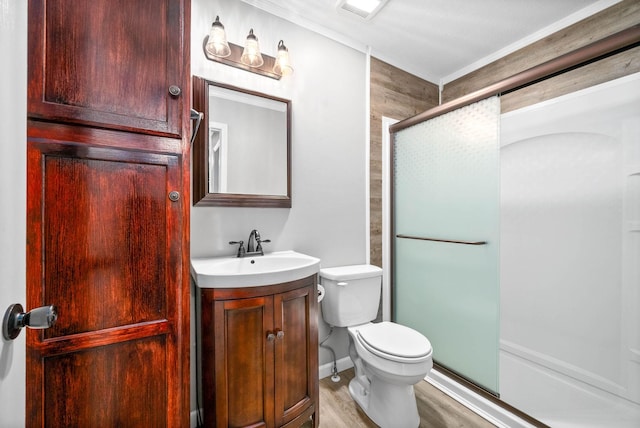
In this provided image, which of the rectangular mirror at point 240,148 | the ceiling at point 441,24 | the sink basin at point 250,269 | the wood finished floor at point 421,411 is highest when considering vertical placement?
the ceiling at point 441,24

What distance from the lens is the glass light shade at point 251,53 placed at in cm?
157

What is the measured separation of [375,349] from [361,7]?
6.94 ft

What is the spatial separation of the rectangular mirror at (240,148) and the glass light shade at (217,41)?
0.18 metres

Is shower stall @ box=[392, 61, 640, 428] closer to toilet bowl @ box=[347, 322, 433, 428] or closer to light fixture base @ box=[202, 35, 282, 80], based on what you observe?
toilet bowl @ box=[347, 322, 433, 428]

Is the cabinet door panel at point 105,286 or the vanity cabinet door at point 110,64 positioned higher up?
the vanity cabinet door at point 110,64

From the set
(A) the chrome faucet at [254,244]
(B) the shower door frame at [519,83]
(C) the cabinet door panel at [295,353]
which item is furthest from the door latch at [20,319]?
(B) the shower door frame at [519,83]

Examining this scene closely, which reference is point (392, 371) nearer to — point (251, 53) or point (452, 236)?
point (452, 236)

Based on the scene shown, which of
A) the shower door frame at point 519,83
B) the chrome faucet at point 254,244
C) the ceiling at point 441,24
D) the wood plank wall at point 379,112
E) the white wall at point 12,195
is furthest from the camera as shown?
the wood plank wall at point 379,112

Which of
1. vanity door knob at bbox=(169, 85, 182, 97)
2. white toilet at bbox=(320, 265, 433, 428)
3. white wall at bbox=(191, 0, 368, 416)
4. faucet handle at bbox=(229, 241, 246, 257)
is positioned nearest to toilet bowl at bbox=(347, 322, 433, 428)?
white toilet at bbox=(320, 265, 433, 428)

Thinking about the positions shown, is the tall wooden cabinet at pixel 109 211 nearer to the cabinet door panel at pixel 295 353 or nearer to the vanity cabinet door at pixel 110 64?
the vanity cabinet door at pixel 110 64

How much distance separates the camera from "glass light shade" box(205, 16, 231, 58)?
1465 mm

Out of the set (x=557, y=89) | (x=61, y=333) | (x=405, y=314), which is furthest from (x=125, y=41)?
(x=557, y=89)

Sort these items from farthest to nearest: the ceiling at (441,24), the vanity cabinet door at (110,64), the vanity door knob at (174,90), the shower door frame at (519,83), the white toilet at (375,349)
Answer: the ceiling at (441,24) < the white toilet at (375,349) < the shower door frame at (519,83) < the vanity door knob at (174,90) < the vanity cabinet door at (110,64)

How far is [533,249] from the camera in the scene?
2.17 m
